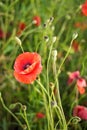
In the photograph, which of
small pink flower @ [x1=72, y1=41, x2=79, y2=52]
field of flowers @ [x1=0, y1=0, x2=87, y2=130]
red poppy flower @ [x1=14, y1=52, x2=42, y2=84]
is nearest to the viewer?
red poppy flower @ [x1=14, y1=52, x2=42, y2=84]

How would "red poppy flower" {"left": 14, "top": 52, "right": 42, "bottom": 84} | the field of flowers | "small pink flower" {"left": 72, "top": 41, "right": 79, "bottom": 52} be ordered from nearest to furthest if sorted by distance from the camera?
1. "red poppy flower" {"left": 14, "top": 52, "right": 42, "bottom": 84}
2. the field of flowers
3. "small pink flower" {"left": 72, "top": 41, "right": 79, "bottom": 52}

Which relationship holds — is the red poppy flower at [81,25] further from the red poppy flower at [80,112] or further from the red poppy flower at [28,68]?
the red poppy flower at [28,68]

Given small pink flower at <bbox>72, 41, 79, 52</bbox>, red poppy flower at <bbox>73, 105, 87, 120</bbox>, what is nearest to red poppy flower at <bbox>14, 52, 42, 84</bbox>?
red poppy flower at <bbox>73, 105, 87, 120</bbox>

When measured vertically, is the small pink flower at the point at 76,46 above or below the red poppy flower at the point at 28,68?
below

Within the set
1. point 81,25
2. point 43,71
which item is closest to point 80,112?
point 43,71

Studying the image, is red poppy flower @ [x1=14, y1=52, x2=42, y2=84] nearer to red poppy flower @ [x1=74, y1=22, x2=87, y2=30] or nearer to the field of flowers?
the field of flowers

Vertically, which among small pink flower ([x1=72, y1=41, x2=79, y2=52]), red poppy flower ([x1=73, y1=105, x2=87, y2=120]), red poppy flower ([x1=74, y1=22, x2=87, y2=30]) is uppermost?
red poppy flower ([x1=74, y1=22, x2=87, y2=30])

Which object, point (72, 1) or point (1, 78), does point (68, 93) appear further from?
point (72, 1)

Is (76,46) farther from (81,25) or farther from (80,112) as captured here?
(80,112)

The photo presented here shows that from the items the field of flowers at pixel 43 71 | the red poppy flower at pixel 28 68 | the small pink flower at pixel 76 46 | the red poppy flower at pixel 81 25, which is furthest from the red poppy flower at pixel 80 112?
the red poppy flower at pixel 81 25
